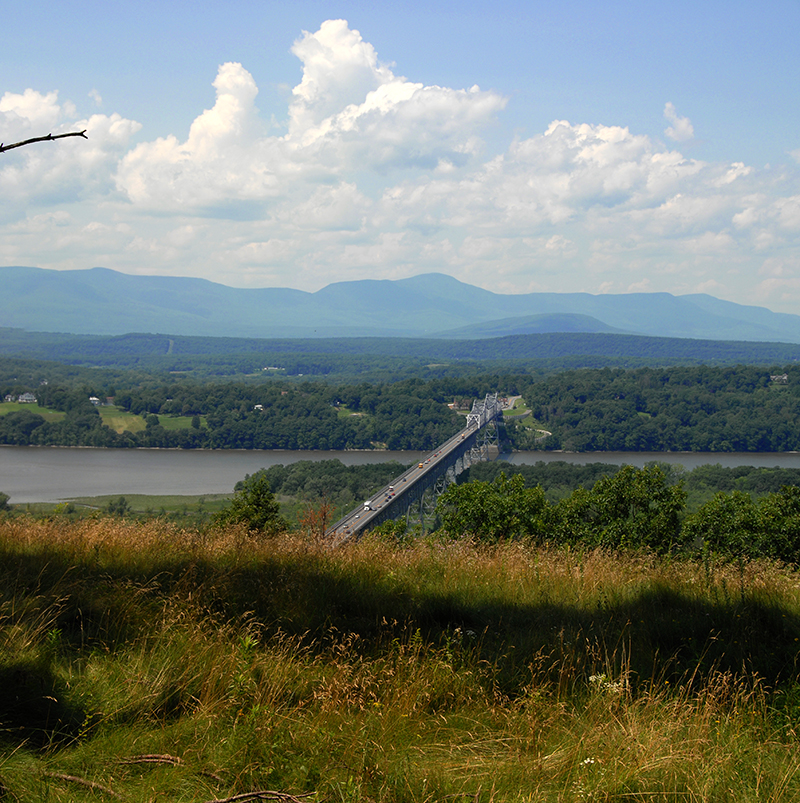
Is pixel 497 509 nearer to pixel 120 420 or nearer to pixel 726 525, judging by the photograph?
pixel 726 525

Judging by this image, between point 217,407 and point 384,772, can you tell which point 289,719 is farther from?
point 217,407

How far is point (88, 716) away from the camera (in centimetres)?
254

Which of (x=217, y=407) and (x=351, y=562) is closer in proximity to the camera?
(x=351, y=562)

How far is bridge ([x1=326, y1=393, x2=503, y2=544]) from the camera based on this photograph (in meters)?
39.3

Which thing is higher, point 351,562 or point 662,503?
point 351,562

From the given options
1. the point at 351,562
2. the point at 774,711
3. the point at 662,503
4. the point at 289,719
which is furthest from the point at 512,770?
the point at 662,503

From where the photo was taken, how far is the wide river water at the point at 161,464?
55.6 meters

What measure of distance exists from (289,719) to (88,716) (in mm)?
753

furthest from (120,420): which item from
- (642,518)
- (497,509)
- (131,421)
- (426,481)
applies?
(642,518)

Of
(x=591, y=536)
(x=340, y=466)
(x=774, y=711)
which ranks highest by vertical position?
(x=774, y=711)

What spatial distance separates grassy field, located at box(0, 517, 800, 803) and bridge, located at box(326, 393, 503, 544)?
229 centimetres

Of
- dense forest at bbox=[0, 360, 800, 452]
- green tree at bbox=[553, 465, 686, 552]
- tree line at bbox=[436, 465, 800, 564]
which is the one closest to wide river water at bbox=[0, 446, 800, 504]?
dense forest at bbox=[0, 360, 800, 452]

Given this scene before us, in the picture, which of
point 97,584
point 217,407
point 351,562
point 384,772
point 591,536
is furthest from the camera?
point 217,407

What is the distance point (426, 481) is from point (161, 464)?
33.7 metres
